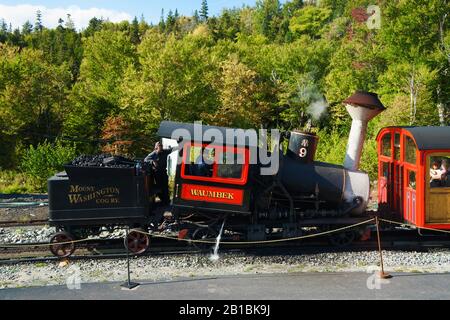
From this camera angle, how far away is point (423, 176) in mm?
10539

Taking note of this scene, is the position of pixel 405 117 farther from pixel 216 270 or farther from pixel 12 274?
pixel 12 274

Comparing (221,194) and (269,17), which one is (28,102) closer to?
(221,194)

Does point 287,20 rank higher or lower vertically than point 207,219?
higher

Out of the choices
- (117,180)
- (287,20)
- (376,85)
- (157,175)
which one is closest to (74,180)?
(117,180)

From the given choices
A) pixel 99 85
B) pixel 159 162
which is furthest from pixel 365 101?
pixel 99 85

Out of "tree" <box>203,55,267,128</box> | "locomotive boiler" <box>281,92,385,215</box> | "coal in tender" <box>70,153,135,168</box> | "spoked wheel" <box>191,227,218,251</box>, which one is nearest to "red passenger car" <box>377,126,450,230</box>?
"locomotive boiler" <box>281,92,385,215</box>

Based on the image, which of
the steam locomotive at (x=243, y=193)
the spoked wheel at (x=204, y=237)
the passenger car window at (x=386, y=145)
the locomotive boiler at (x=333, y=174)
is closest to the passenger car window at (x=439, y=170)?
the steam locomotive at (x=243, y=193)

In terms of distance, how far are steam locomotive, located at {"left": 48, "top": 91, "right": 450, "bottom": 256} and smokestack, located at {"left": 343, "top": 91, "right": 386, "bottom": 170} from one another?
2cm

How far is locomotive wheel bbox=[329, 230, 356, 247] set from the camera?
1134 centimetres

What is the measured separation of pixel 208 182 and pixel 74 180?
9.61 ft

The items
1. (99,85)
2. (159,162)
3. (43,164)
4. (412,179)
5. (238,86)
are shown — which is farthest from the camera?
(99,85)

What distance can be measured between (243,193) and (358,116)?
3.51m

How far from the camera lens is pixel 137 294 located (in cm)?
827

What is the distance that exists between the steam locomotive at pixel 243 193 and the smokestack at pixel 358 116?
23mm
